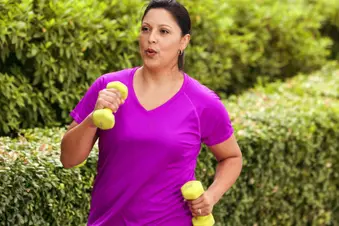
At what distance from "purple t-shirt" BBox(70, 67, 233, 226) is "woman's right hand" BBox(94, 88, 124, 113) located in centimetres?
20

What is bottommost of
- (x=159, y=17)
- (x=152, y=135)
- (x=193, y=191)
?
(x=193, y=191)

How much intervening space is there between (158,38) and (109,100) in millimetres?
445

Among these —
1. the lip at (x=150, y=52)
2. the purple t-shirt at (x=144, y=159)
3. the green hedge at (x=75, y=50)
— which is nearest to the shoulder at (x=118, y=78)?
the purple t-shirt at (x=144, y=159)

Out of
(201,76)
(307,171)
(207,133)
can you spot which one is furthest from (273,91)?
(207,133)

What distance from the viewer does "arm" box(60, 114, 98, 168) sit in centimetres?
337

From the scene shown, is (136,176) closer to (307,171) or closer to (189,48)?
(307,171)

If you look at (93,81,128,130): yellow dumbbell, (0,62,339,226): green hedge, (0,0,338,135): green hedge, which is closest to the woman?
(93,81,128,130): yellow dumbbell

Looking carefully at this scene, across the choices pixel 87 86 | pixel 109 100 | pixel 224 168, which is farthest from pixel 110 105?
pixel 87 86

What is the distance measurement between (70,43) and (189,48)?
1761mm

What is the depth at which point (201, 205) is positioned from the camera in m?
3.61

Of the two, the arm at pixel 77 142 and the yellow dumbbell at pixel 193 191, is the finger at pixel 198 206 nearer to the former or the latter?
the yellow dumbbell at pixel 193 191

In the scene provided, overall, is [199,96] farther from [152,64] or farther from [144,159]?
[144,159]

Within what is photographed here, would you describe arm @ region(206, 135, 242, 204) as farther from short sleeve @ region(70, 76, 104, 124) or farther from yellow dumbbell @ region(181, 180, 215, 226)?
short sleeve @ region(70, 76, 104, 124)

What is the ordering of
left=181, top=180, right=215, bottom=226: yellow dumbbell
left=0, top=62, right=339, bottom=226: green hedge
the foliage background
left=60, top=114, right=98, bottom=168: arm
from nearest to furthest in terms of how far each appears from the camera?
left=60, top=114, right=98, bottom=168: arm, left=181, top=180, right=215, bottom=226: yellow dumbbell, left=0, top=62, right=339, bottom=226: green hedge, the foliage background
